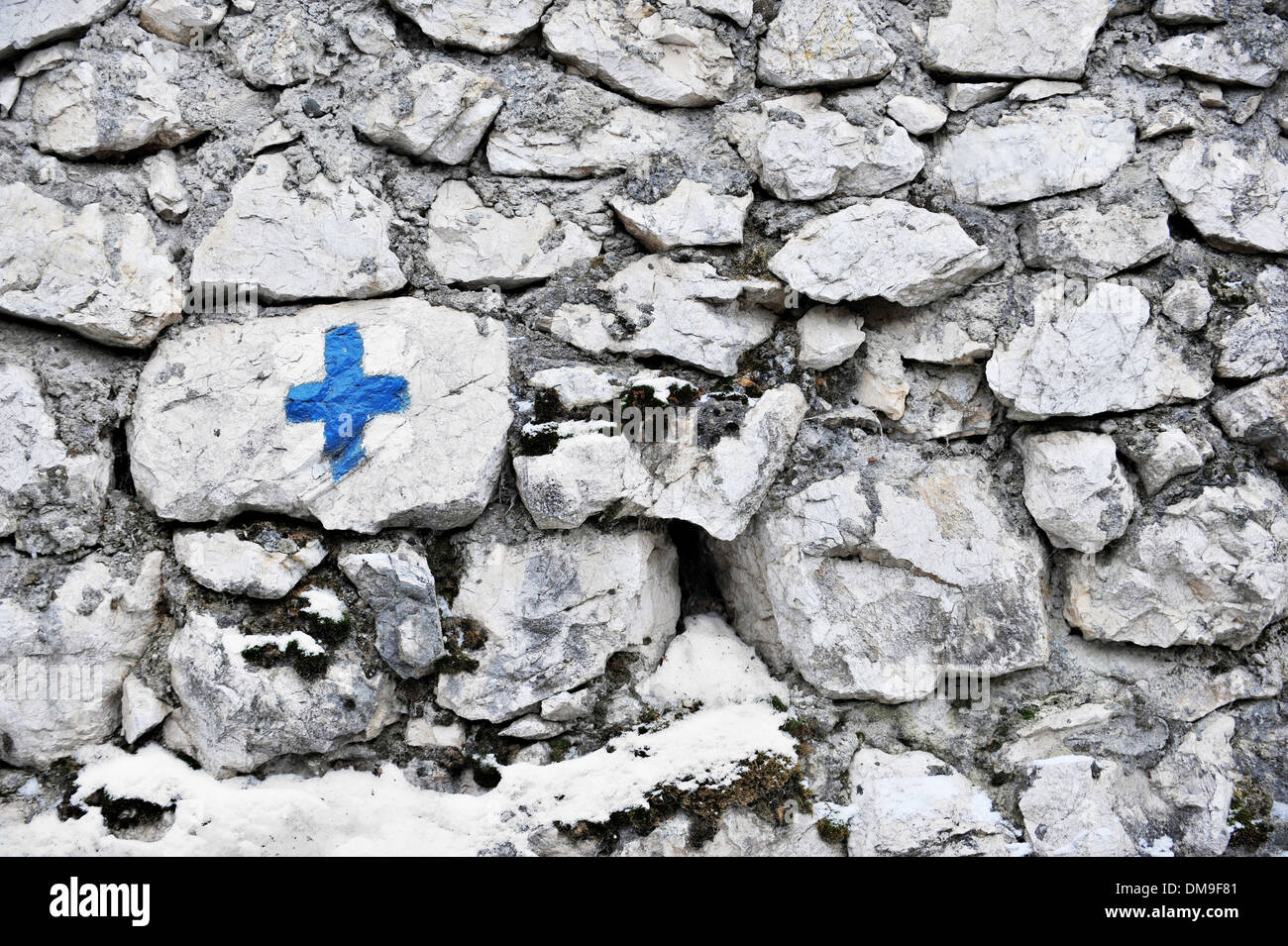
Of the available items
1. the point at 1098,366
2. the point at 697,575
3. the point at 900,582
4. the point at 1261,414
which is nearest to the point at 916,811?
the point at 900,582

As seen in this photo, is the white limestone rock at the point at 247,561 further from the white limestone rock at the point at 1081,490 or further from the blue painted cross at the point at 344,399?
the white limestone rock at the point at 1081,490

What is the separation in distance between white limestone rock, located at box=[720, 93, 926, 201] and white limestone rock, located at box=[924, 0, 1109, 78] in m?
0.47

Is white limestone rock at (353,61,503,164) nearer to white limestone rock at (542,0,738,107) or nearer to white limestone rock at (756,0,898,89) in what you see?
white limestone rock at (542,0,738,107)

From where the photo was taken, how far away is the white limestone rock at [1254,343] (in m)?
3.95

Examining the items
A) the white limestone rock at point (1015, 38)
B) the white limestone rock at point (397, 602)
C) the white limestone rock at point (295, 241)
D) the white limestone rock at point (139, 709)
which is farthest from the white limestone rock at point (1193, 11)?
the white limestone rock at point (139, 709)

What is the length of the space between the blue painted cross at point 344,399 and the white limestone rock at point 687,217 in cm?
130

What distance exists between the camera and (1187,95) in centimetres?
405

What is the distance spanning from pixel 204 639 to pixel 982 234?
393cm

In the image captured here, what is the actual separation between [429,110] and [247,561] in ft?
7.01

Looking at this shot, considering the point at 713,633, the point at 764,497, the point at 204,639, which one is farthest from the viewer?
the point at 713,633

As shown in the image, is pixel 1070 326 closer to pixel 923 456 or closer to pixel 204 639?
pixel 923 456

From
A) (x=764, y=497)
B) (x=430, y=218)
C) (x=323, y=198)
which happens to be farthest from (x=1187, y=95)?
(x=323, y=198)

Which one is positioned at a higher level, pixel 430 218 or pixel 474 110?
pixel 474 110

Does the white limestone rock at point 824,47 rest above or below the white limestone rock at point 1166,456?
above
